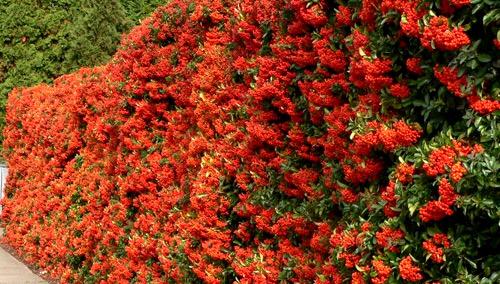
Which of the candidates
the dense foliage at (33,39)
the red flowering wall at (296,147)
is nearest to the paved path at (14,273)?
the red flowering wall at (296,147)

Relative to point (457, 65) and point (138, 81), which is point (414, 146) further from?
point (138, 81)

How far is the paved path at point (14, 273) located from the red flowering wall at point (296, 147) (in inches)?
36.6

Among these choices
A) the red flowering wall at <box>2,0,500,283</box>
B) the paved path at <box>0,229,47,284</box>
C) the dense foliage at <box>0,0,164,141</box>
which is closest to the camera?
the red flowering wall at <box>2,0,500,283</box>

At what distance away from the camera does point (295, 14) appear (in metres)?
4.16

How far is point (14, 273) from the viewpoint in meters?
9.91

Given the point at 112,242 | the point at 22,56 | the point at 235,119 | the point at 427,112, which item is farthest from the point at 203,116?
the point at 22,56

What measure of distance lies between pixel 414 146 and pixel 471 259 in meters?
0.49

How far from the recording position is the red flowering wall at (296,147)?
8.72ft

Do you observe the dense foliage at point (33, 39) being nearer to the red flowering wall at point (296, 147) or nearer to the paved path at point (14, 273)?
the paved path at point (14, 273)

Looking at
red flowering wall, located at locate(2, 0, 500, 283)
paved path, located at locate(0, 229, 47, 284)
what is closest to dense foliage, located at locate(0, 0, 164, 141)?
paved path, located at locate(0, 229, 47, 284)

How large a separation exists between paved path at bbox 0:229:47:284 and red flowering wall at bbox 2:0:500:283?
3.05 ft

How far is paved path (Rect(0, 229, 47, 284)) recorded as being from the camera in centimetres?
933

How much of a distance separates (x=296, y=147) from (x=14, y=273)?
6.98 metres

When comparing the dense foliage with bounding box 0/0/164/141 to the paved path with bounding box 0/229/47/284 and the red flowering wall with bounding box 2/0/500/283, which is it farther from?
the red flowering wall with bounding box 2/0/500/283
